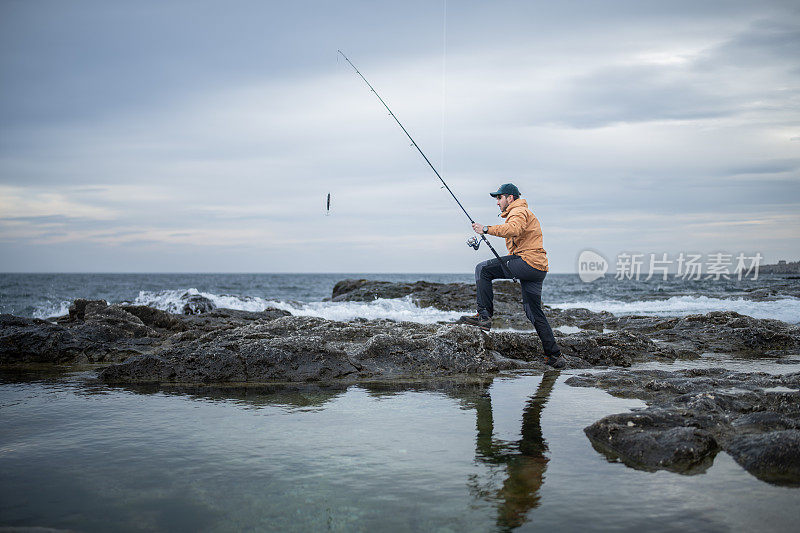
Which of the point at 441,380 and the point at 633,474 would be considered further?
the point at 441,380

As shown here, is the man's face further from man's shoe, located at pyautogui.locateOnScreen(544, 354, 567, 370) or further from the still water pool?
the still water pool

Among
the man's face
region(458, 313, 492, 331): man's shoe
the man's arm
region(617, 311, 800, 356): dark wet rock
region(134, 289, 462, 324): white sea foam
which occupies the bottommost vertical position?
region(134, 289, 462, 324): white sea foam

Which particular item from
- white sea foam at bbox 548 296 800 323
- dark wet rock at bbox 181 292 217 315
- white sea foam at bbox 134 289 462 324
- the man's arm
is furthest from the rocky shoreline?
white sea foam at bbox 548 296 800 323

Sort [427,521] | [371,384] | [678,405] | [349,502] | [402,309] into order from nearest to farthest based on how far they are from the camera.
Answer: [427,521]
[349,502]
[678,405]
[371,384]
[402,309]

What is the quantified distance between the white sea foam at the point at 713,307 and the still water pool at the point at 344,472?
15.6m

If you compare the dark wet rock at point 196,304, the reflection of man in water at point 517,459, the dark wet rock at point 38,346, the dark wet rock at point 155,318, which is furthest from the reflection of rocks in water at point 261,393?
the dark wet rock at point 196,304

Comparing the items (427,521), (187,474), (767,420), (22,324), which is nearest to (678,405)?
(767,420)

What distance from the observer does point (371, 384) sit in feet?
A: 20.6

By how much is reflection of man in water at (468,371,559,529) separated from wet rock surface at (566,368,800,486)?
0.47 m

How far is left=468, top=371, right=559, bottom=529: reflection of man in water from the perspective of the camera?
289 centimetres

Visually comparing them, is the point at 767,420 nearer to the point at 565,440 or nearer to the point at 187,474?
the point at 565,440

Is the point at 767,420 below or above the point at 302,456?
above

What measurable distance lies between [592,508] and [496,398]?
105 inches

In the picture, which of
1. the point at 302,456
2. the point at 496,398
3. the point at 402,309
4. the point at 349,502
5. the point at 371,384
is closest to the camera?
the point at 349,502
